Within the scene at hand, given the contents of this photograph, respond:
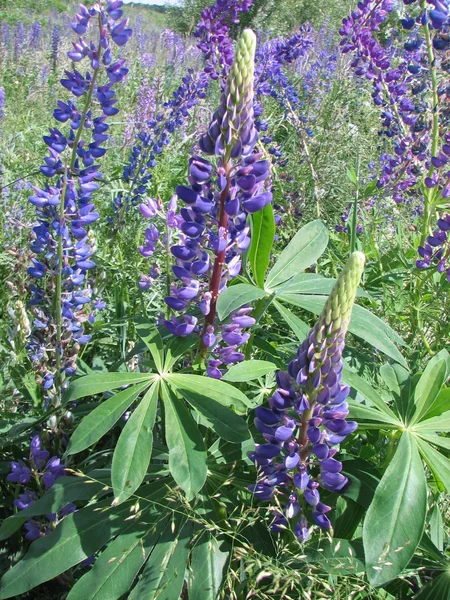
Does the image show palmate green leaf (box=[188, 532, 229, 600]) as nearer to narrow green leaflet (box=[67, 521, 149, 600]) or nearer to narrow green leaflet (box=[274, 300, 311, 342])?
narrow green leaflet (box=[67, 521, 149, 600])

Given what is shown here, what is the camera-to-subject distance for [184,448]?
3.96ft

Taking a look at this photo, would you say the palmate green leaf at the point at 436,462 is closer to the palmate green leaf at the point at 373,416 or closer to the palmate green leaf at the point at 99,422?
the palmate green leaf at the point at 373,416

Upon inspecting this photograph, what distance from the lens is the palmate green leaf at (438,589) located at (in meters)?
1.22

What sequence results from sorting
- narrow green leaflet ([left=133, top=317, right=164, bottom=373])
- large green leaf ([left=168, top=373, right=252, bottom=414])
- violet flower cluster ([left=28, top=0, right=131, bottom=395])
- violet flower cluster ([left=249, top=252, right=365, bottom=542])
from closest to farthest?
violet flower cluster ([left=249, top=252, right=365, bottom=542]), large green leaf ([left=168, top=373, right=252, bottom=414]), narrow green leaflet ([left=133, top=317, right=164, bottom=373]), violet flower cluster ([left=28, top=0, right=131, bottom=395])

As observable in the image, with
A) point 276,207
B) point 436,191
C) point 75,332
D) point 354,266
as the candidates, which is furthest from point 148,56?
point 354,266

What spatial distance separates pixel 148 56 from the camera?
9.05 m

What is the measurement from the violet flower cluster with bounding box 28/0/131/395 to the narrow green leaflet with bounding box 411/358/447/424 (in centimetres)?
96

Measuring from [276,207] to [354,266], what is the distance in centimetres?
246

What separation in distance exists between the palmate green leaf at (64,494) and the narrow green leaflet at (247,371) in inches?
14.9

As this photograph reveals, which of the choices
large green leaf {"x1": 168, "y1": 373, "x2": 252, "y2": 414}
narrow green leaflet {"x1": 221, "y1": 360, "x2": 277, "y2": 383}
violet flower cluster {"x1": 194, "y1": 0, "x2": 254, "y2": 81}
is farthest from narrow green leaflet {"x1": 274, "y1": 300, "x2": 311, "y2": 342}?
violet flower cluster {"x1": 194, "y1": 0, "x2": 254, "y2": 81}

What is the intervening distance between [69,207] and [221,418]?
82cm

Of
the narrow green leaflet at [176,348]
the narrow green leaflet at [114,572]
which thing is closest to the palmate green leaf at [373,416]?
the narrow green leaflet at [176,348]

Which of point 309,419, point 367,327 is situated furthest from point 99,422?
point 367,327

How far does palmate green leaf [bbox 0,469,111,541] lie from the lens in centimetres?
130
